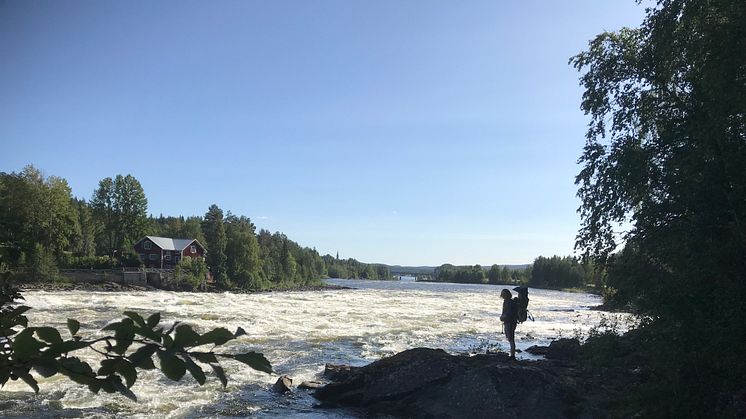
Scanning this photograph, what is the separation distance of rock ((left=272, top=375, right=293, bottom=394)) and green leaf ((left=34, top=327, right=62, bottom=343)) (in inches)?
492

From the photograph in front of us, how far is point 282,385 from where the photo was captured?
13242 millimetres

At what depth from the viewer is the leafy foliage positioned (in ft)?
4.95

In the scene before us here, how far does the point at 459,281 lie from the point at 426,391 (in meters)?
191

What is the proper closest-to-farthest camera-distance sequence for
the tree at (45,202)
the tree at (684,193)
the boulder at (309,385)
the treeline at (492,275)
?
the tree at (684,193) → the boulder at (309,385) → the tree at (45,202) → the treeline at (492,275)

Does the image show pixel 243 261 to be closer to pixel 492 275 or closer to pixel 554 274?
pixel 554 274

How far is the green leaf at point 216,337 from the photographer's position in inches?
60.3

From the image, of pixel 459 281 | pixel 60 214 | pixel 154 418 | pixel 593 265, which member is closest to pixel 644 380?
pixel 593 265

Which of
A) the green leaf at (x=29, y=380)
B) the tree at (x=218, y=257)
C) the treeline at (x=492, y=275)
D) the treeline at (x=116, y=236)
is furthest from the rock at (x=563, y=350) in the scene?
the treeline at (x=492, y=275)

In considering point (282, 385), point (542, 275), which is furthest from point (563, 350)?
point (542, 275)

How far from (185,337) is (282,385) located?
12.7 m

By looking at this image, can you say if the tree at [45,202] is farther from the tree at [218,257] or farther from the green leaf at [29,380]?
the green leaf at [29,380]

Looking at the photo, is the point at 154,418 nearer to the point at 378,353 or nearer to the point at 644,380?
the point at 378,353

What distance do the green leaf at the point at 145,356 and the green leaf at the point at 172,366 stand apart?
81 mm

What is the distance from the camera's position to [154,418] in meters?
10.5
